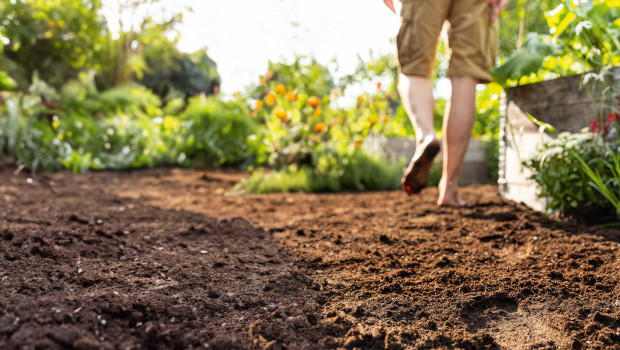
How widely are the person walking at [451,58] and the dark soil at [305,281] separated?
0.41m

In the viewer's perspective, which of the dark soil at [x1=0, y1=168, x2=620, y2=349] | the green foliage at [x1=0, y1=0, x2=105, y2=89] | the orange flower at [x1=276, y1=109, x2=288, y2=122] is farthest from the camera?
the green foliage at [x1=0, y1=0, x2=105, y2=89]

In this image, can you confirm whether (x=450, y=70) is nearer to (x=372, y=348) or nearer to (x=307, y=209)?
(x=307, y=209)

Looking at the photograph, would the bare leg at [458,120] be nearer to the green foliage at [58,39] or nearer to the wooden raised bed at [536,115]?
the wooden raised bed at [536,115]

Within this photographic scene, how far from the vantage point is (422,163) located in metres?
1.99

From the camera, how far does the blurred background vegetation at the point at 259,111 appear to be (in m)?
2.24

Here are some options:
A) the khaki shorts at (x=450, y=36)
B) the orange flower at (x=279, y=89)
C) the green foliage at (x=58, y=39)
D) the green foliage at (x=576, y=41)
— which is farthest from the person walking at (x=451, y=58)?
the green foliage at (x=58, y=39)

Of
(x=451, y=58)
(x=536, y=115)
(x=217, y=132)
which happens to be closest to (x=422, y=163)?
(x=451, y=58)

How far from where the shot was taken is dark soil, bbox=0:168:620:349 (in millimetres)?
915

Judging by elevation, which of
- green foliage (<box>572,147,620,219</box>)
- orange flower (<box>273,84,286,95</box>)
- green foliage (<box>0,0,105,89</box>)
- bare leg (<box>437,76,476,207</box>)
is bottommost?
green foliage (<box>572,147,620,219</box>)

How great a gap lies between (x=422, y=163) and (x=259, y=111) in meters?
4.50

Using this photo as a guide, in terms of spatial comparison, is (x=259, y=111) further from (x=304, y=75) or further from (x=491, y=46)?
(x=491, y=46)

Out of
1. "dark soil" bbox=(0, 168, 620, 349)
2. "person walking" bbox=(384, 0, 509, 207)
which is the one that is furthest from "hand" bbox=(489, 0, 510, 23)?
"dark soil" bbox=(0, 168, 620, 349)

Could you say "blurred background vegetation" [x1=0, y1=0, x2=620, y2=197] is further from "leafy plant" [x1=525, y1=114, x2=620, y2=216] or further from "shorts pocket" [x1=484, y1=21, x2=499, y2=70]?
"leafy plant" [x1=525, y1=114, x2=620, y2=216]

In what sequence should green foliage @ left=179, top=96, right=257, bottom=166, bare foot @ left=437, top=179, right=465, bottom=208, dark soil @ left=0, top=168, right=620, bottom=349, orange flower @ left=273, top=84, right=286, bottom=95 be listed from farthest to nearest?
green foliage @ left=179, top=96, right=257, bottom=166
orange flower @ left=273, top=84, right=286, bottom=95
bare foot @ left=437, top=179, right=465, bottom=208
dark soil @ left=0, top=168, right=620, bottom=349
